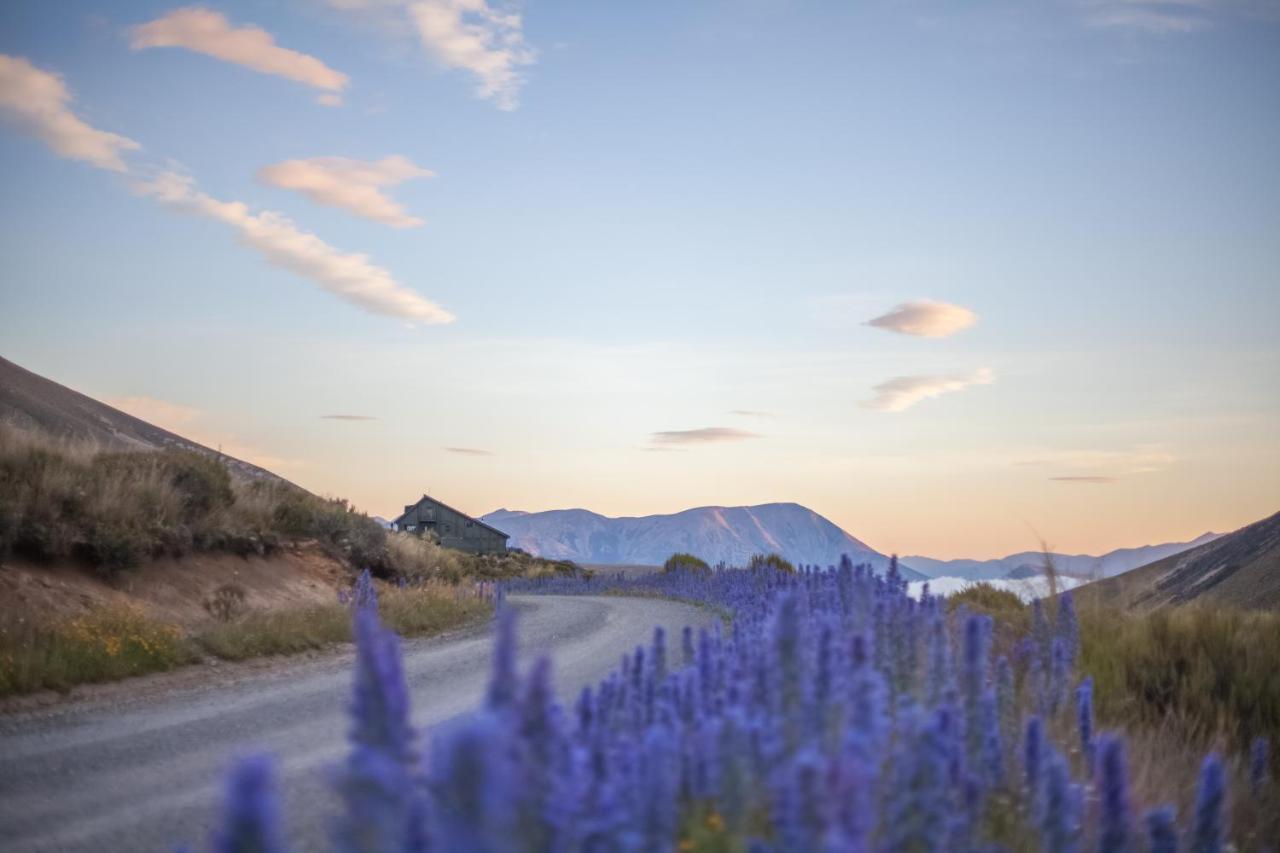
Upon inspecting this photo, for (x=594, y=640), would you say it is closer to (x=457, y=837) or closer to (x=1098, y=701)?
(x=1098, y=701)

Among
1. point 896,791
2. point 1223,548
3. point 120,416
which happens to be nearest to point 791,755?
point 896,791

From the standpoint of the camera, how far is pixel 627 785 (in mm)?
3404

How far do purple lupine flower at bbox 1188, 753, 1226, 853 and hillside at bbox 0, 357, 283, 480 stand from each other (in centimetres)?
8540

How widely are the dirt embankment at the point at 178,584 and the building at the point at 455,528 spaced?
46602 mm

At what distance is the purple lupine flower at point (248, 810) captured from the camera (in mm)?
2031

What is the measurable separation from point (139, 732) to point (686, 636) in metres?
5.70

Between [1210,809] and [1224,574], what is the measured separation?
70.5 feet

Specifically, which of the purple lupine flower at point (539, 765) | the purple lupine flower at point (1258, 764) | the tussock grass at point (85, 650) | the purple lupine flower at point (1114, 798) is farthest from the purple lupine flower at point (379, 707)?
the tussock grass at point (85, 650)

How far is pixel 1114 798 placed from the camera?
140 inches

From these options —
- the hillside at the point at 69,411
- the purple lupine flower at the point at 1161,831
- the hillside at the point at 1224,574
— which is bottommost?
the purple lupine flower at the point at 1161,831

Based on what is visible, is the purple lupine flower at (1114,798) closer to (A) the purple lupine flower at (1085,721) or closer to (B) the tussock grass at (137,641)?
(A) the purple lupine flower at (1085,721)

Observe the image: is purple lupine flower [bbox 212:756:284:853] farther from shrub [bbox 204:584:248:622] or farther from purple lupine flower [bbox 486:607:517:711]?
shrub [bbox 204:584:248:622]

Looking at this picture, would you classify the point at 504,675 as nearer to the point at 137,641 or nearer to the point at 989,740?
the point at 989,740

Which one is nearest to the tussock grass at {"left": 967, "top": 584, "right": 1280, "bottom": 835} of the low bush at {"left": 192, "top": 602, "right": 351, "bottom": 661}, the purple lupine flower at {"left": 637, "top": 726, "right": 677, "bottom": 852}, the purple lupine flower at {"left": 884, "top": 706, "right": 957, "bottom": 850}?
the purple lupine flower at {"left": 884, "top": 706, "right": 957, "bottom": 850}
